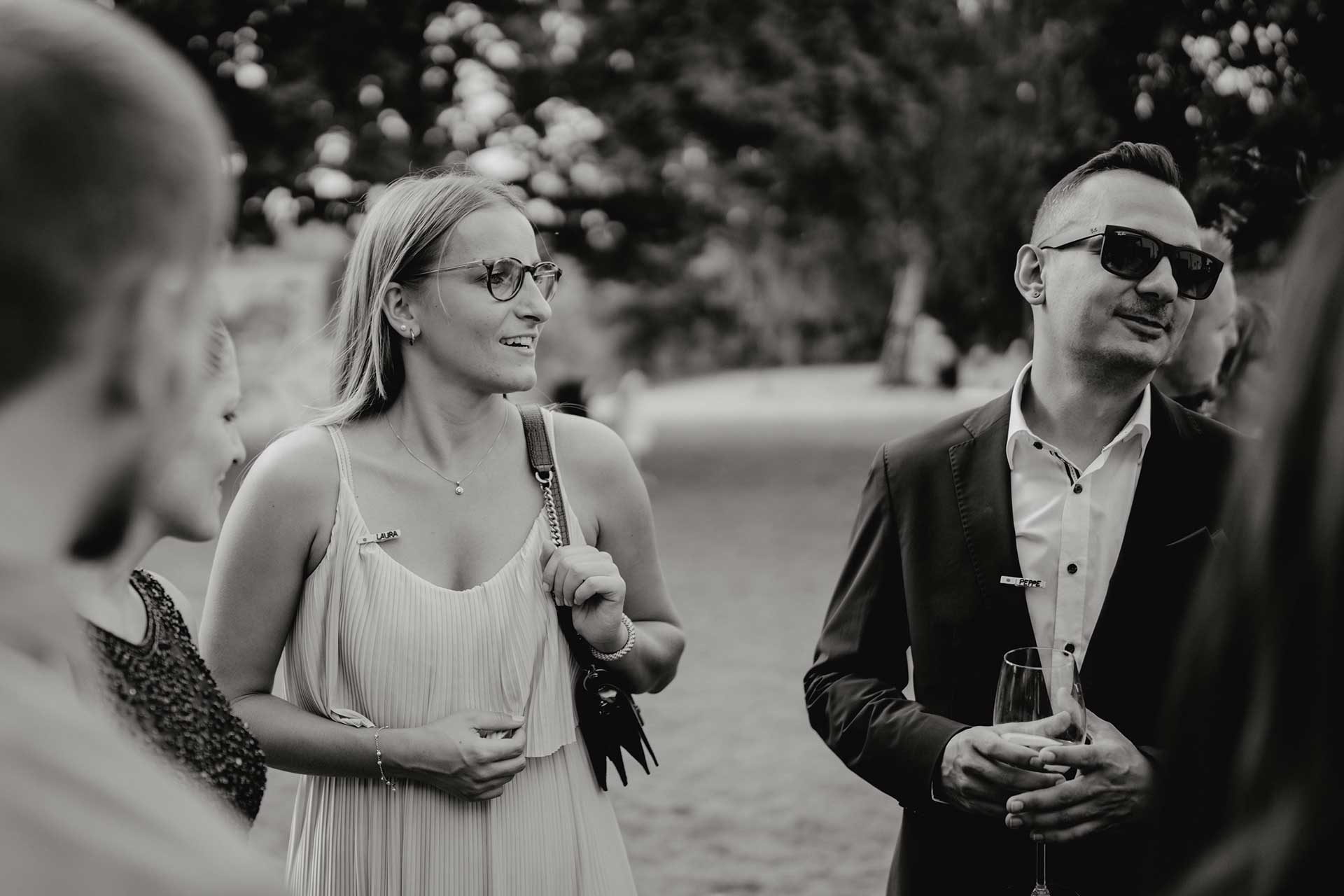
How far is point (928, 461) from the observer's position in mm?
2801

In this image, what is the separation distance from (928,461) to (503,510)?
1.02 m

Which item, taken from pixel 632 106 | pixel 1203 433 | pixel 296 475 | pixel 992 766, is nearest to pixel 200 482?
pixel 296 475

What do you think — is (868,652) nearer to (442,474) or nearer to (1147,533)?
(1147,533)

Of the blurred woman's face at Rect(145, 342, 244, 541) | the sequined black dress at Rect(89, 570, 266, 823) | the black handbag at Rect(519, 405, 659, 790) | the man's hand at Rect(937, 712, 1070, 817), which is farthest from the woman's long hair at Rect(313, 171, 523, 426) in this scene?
the man's hand at Rect(937, 712, 1070, 817)

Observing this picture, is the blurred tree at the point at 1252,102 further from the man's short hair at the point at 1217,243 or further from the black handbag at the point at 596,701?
the black handbag at the point at 596,701

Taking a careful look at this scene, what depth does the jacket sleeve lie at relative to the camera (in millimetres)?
2689

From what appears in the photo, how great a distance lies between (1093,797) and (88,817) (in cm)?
200

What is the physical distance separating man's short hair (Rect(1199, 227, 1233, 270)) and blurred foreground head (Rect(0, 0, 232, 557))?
11.5 ft

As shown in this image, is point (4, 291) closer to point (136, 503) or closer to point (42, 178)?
point (42, 178)

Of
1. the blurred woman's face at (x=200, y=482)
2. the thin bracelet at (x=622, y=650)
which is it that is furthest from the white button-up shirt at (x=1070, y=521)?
the blurred woman's face at (x=200, y=482)

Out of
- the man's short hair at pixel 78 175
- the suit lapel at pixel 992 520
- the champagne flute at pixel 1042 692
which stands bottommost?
the champagne flute at pixel 1042 692

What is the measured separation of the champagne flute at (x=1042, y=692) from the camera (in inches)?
88.0

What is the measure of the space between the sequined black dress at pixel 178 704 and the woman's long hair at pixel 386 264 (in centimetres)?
91

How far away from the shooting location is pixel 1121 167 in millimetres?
2773
